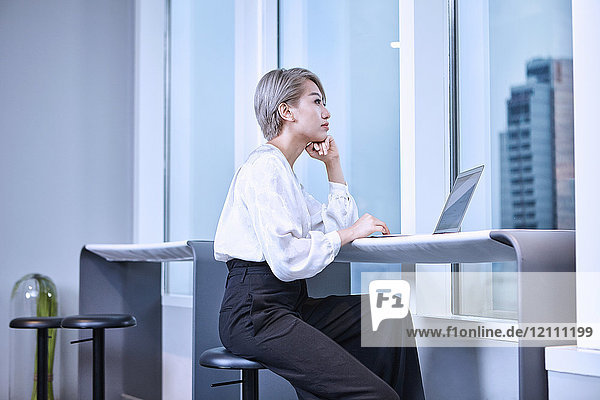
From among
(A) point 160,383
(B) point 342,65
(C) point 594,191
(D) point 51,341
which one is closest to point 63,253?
(D) point 51,341

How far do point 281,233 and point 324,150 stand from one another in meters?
0.55

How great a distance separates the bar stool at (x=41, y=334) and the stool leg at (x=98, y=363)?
0.17 metres

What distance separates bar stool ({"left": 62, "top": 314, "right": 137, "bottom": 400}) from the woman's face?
3.60ft

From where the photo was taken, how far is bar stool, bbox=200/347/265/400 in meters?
1.94

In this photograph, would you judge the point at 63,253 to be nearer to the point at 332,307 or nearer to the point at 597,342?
the point at 332,307

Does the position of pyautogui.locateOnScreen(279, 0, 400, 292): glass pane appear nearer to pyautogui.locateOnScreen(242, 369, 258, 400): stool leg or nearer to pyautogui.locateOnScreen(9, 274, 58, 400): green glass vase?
Result: pyautogui.locateOnScreen(242, 369, 258, 400): stool leg

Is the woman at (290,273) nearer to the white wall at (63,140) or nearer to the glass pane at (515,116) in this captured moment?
the glass pane at (515,116)

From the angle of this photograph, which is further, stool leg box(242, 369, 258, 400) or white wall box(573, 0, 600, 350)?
stool leg box(242, 369, 258, 400)

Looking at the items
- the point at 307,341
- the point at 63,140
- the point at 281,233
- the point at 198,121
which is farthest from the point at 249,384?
the point at 63,140

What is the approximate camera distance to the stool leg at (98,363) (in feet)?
9.64

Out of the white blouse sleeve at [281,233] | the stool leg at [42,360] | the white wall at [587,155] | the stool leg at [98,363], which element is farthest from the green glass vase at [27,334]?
the white wall at [587,155]

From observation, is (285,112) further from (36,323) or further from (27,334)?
(27,334)

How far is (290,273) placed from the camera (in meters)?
1.92

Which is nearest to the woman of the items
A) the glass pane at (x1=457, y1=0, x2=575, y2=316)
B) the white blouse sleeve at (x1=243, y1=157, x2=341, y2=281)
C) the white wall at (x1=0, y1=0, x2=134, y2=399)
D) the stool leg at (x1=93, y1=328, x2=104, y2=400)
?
the white blouse sleeve at (x1=243, y1=157, x2=341, y2=281)
